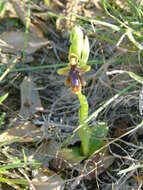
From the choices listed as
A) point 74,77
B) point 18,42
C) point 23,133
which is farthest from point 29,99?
point 74,77

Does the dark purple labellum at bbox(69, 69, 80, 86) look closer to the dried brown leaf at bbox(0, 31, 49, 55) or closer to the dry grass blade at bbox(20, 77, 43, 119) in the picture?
the dry grass blade at bbox(20, 77, 43, 119)

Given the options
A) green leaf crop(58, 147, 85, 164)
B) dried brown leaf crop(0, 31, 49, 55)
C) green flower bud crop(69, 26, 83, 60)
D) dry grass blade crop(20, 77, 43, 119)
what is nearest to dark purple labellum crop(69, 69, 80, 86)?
green flower bud crop(69, 26, 83, 60)

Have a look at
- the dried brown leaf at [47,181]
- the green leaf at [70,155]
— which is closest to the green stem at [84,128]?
the green leaf at [70,155]

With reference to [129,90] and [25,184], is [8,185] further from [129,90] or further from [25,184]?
[129,90]

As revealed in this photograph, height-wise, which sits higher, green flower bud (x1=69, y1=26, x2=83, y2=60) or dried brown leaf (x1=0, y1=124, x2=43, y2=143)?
green flower bud (x1=69, y1=26, x2=83, y2=60)

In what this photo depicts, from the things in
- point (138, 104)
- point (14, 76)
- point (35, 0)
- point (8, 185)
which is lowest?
point (8, 185)

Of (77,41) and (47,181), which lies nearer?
(77,41)

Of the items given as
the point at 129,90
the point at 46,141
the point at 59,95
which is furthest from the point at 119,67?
the point at 46,141

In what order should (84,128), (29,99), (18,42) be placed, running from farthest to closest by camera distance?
(18,42)
(29,99)
(84,128)

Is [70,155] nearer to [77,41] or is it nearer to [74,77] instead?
[74,77]
